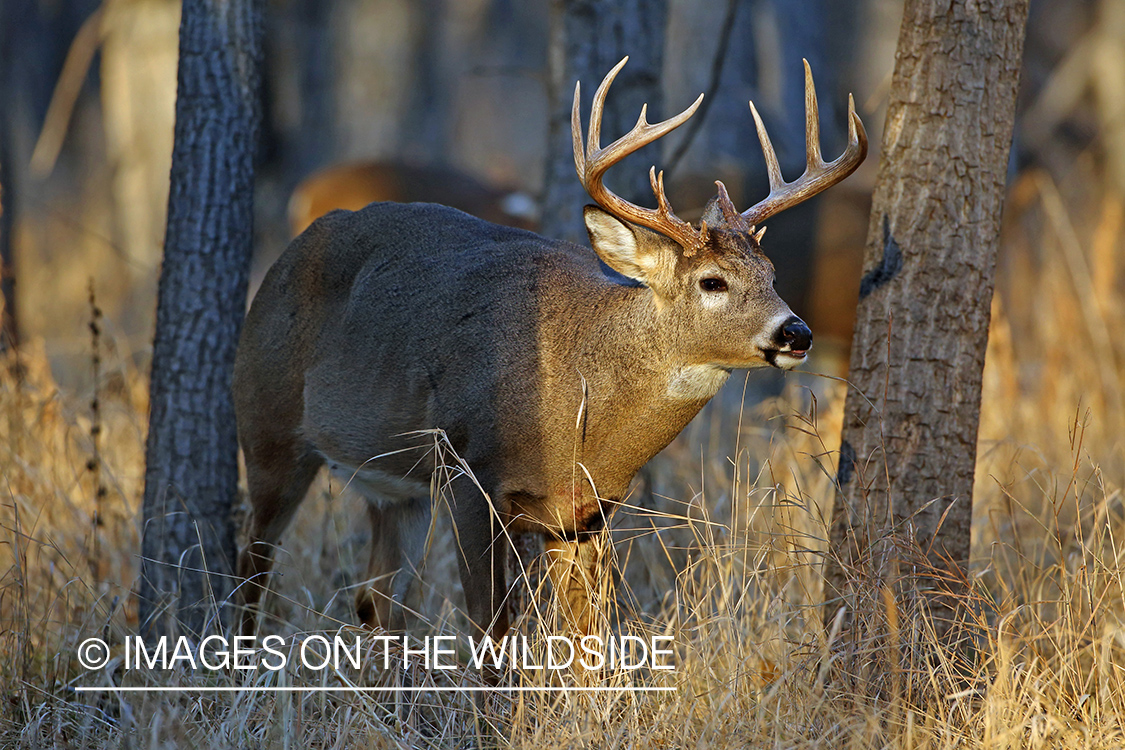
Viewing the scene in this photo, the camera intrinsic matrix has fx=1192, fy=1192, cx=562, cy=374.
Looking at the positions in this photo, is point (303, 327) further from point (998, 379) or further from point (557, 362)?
point (998, 379)

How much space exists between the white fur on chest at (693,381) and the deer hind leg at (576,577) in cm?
55

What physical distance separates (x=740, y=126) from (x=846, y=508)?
21.7 ft

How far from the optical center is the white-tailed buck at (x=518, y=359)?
386 centimetres

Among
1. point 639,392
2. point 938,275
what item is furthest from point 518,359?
point 938,275

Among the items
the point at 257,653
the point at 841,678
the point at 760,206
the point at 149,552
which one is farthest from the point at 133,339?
the point at 841,678

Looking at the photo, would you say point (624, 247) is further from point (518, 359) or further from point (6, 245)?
point (6, 245)

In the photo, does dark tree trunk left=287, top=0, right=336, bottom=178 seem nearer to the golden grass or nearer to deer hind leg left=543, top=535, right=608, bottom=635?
the golden grass

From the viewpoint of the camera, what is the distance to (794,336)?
3654mm

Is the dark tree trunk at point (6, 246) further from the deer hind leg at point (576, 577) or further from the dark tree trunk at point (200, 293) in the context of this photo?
the deer hind leg at point (576, 577)

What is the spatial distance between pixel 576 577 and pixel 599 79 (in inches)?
95.6

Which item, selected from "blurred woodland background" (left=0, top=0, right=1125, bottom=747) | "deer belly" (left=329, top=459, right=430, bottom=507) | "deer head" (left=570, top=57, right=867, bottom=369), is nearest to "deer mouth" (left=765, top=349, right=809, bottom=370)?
"deer head" (left=570, top=57, right=867, bottom=369)

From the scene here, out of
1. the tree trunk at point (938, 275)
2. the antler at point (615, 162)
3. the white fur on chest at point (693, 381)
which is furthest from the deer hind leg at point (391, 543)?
the tree trunk at point (938, 275)

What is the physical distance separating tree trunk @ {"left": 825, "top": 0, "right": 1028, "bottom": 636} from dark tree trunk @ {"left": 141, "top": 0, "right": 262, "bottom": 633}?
2.46 m

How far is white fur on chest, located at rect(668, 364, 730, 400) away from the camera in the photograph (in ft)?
12.8
